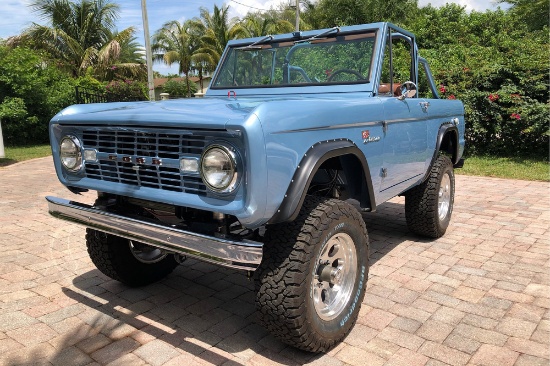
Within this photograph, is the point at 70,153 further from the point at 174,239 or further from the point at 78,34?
the point at 78,34

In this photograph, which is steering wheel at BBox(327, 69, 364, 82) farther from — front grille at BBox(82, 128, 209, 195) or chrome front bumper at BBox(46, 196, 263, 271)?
chrome front bumper at BBox(46, 196, 263, 271)

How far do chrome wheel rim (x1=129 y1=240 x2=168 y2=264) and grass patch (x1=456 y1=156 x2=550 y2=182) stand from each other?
6.80m

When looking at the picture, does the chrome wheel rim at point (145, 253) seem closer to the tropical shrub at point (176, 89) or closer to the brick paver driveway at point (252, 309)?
the brick paver driveway at point (252, 309)

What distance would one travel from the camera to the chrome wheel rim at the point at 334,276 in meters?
2.70

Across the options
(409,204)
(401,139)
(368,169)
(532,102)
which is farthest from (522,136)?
(368,169)

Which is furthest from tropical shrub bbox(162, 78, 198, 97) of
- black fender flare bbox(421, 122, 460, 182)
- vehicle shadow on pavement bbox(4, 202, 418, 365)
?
vehicle shadow on pavement bbox(4, 202, 418, 365)

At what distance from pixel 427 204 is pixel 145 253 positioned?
2.68 meters

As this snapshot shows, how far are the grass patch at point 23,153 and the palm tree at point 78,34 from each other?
33.1ft

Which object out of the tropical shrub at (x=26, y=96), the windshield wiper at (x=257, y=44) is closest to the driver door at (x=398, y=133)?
the windshield wiper at (x=257, y=44)

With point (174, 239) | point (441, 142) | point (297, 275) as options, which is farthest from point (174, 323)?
point (441, 142)

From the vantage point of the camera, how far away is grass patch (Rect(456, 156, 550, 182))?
8209 mm

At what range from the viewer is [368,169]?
2.91 m

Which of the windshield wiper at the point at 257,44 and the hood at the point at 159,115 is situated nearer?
the hood at the point at 159,115

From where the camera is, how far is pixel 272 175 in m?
2.17
